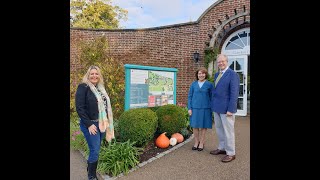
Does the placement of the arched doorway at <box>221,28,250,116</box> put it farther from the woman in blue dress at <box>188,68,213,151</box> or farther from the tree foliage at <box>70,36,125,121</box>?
the woman in blue dress at <box>188,68,213,151</box>

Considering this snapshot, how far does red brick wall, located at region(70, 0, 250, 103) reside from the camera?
27.3 ft

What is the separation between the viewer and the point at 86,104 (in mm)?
2557

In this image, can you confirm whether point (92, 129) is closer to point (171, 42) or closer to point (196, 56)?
point (196, 56)

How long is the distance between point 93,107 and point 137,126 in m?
1.38

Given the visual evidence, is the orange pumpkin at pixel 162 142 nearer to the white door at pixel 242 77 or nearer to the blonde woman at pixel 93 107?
the blonde woman at pixel 93 107

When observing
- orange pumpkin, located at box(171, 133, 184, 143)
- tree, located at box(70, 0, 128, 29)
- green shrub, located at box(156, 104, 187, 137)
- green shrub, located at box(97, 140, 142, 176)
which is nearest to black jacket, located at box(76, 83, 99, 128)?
green shrub, located at box(97, 140, 142, 176)

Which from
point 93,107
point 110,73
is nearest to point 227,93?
point 93,107

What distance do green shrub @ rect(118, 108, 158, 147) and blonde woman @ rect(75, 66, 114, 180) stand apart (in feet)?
3.85

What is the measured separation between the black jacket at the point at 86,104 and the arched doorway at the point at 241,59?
20.6ft

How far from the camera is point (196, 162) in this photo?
3.54 m

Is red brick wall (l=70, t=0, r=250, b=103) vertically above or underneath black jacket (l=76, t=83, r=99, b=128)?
above

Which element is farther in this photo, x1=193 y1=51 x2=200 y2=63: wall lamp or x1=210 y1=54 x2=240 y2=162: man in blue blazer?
x1=193 y1=51 x2=200 y2=63: wall lamp
